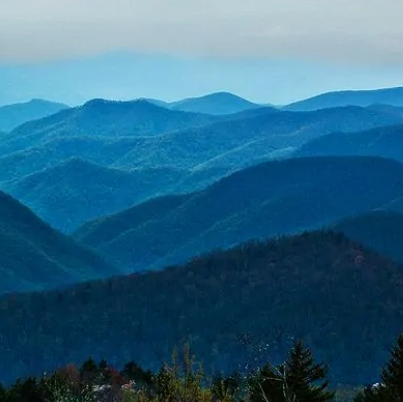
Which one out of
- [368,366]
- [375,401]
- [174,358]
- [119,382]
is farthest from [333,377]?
[174,358]

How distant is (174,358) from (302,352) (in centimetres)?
1167

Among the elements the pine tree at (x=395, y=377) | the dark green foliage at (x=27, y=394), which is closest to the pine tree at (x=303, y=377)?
the pine tree at (x=395, y=377)

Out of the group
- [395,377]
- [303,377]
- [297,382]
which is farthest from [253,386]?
[395,377]

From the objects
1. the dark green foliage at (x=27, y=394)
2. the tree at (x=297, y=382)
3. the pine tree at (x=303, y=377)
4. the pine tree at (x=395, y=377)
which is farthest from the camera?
the dark green foliage at (x=27, y=394)

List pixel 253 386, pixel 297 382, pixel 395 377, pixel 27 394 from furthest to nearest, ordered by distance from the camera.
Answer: pixel 27 394
pixel 395 377
pixel 253 386
pixel 297 382

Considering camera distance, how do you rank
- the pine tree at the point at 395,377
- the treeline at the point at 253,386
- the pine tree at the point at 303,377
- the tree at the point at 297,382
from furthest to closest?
the pine tree at the point at 395,377 < the pine tree at the point at 303,377 < the tree at the point at 297,382 < the treeline at the point at 253,386

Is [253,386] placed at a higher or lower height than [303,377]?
lower

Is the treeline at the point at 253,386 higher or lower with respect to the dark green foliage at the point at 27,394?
higher

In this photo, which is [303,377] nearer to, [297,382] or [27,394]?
[297,382]

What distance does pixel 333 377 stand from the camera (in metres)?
194

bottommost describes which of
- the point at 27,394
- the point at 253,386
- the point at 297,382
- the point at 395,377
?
the point at 27,394

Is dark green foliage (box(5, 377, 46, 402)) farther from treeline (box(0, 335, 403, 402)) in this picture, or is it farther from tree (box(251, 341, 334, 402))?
tree (box(251, 341, 334, 402))

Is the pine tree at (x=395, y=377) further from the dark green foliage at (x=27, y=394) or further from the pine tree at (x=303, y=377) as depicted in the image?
the dark green foliage at (x=27, y=394)

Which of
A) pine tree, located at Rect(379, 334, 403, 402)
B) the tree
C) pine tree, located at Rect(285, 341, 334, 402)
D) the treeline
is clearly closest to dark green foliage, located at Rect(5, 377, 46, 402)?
the treeline
